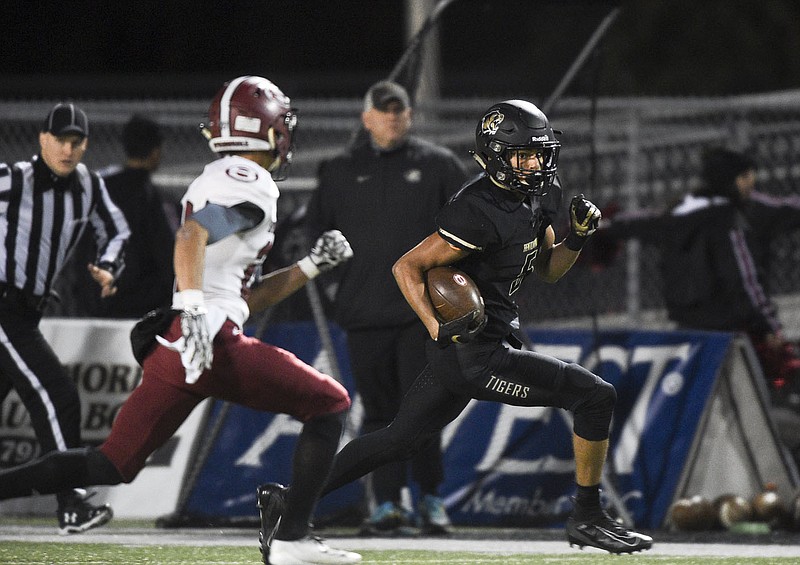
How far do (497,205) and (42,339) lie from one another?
2457 millimetres

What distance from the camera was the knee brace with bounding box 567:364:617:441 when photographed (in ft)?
19.8

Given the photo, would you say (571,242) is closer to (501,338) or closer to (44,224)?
(501,338)

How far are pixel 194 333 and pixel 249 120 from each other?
889 mm

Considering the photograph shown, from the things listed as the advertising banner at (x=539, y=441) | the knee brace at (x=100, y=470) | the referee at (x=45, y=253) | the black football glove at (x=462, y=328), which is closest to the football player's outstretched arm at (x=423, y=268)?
the black football glove at (x=462, y=328)

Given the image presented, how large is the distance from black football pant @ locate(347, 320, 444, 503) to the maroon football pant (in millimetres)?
2109

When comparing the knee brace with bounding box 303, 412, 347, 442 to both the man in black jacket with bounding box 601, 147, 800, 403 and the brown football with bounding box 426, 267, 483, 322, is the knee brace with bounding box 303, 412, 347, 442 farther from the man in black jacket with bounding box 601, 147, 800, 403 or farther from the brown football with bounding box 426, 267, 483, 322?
the man in black jacket with bounding box 601, 147, 800, 403

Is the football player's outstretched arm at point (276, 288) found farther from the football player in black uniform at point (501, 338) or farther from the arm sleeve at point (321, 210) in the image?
the arm sleeve at point (321, 210)

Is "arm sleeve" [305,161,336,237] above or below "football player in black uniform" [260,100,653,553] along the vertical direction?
above

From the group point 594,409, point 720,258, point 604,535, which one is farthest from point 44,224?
point 720,258

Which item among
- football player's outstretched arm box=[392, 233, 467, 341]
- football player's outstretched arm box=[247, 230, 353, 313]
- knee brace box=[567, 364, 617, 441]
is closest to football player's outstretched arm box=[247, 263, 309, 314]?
football player's outstretched arm box=[247, 230, 353, 313]

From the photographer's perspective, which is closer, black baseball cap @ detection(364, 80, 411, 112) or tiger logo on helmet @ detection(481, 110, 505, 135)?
tiger logo on helmet @ detection(481, 110, 505, 135)

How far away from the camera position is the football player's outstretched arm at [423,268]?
6043 mm

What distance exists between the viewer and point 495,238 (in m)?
6.05

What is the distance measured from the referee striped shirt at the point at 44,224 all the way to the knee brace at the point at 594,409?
8.25 feet
